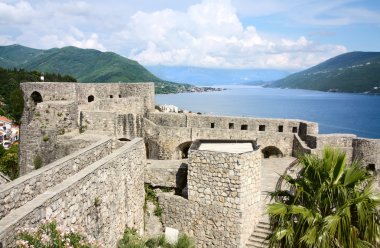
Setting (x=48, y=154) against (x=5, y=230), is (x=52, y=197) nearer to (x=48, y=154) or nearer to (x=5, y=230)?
(x=5, y=230)

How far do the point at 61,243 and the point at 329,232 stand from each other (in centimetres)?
476

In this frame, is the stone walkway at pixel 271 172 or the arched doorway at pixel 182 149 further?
the arched doorway at pixel 182 149

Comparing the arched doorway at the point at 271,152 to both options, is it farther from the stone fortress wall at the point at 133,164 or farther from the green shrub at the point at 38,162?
the green shrub at the point at 38,162

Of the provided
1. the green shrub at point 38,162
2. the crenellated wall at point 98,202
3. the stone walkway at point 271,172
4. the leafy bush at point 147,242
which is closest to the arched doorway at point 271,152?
the stone walkway at point 271,172

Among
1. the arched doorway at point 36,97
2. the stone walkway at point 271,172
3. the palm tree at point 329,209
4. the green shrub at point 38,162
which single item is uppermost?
the arched doorway at point 36,97

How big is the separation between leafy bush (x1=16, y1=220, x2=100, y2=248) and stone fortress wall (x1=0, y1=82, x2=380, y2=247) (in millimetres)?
315

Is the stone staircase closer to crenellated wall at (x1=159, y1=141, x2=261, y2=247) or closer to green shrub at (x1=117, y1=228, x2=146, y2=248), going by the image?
crenellated wall at (x1=159, y1=141, x2=261, y2=247)

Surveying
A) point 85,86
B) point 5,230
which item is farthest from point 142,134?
point 5,230

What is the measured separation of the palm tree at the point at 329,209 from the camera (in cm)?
681

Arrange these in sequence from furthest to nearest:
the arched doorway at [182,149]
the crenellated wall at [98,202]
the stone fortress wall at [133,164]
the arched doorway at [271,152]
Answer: the arched doorway at [182,149]
the arched doorway at [271,152]
the stone fortress wall at [133,164]
the crenellated wall at [98,202]

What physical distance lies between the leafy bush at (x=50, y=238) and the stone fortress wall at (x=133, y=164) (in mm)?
315

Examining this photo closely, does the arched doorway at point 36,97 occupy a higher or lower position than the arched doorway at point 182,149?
higher

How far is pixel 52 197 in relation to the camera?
6434 millimetres

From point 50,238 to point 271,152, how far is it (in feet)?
66.5
